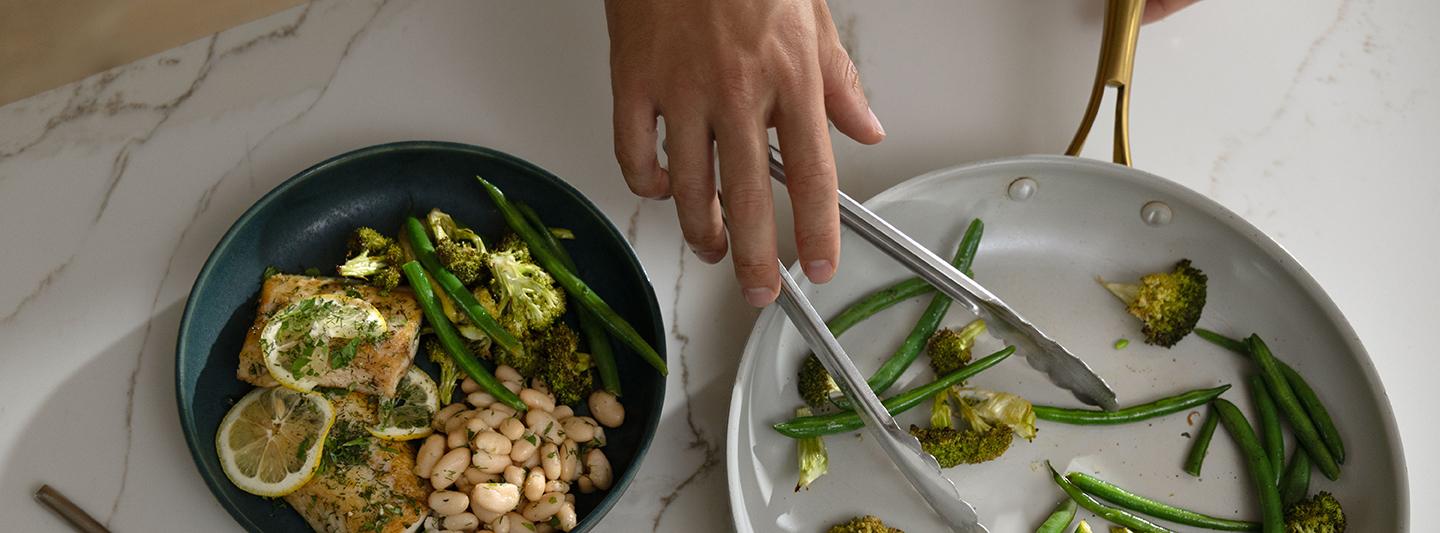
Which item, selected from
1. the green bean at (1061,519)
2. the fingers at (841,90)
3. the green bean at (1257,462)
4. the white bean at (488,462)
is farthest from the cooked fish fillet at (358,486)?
the green bean at (1257,462)

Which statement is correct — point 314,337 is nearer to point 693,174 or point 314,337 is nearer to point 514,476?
point 514,476

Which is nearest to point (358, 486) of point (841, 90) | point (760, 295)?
point (760, 295)

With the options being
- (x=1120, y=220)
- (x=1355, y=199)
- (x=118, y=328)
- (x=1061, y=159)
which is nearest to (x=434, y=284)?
(x=118, y=328)

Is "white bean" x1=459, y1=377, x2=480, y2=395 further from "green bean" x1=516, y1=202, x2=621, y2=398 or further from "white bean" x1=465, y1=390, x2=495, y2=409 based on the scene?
"green bean" x1=516, y1=202, x2=621, y2=398

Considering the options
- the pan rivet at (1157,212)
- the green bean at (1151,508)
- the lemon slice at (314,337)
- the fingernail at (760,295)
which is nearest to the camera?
the fingernail at (760,295)

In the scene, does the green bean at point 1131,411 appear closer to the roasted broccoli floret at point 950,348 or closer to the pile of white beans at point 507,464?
the roasted broccoli floret at point 950,348

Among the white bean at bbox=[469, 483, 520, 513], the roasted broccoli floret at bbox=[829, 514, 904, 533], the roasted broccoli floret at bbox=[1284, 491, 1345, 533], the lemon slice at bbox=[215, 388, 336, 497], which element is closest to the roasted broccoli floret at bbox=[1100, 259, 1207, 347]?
the roasted broccoli floret at bbox=[1284, 491, 1345, 533]
